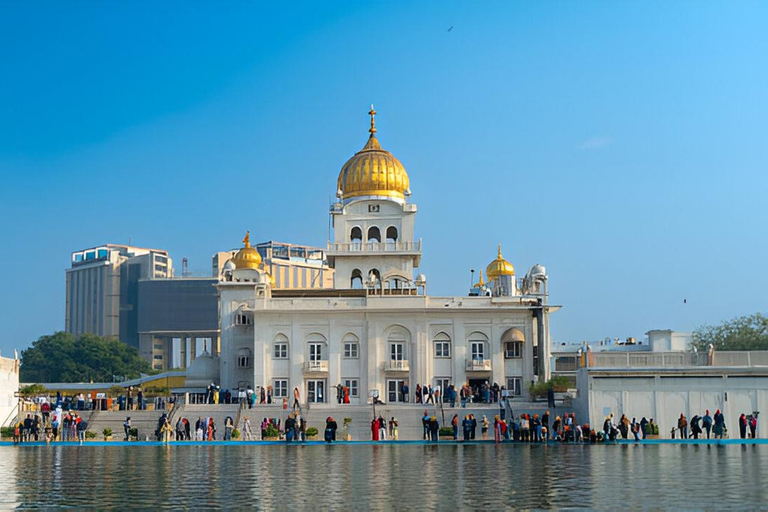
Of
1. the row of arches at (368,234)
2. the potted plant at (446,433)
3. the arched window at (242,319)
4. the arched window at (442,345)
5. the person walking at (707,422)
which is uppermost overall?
the row of arches at (368,234)

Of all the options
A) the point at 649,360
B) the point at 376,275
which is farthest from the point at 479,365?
the point at 649,360

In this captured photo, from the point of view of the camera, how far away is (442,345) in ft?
206

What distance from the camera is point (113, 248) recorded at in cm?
17988

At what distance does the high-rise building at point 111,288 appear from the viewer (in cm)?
17150

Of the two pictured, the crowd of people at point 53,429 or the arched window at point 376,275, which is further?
the arched window at point 376,275

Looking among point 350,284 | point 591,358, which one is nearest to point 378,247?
point 350,284

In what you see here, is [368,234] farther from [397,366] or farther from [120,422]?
[120,422]

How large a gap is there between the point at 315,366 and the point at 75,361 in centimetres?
6859

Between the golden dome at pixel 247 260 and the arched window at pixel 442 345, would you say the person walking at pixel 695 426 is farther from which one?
the golden dome at pixel 247 260

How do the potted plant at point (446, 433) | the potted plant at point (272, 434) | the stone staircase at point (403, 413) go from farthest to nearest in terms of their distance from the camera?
the stone staircase at point (403, 413) → the potted plant at point (272, 434) → the potted plant at point (446, 433)

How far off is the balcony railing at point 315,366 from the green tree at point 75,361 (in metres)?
64.6

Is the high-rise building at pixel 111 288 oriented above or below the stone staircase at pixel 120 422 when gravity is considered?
above

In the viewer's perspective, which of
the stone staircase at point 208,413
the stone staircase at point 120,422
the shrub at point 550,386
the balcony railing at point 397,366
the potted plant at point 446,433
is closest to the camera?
the potted plant at point 446,433

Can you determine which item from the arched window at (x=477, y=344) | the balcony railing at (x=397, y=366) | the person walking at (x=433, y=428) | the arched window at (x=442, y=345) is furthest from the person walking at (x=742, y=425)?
the balcony railing at (x=397, y=366)
